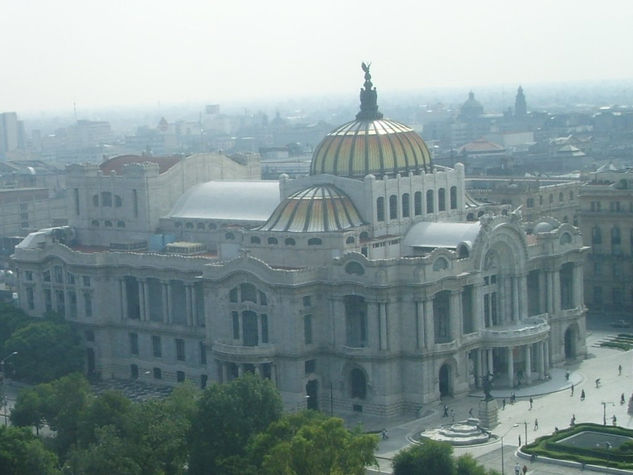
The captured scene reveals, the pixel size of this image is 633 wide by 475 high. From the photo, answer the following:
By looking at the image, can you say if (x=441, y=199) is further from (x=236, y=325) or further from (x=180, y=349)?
(x=180, y=349)

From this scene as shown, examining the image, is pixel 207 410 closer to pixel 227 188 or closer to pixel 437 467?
pixel 437 467

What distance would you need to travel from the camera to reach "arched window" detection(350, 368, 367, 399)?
127 meters

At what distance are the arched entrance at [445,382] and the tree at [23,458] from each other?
4215 centimetres

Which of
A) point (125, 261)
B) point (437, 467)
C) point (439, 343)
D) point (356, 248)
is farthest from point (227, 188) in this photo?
point (437, 467)

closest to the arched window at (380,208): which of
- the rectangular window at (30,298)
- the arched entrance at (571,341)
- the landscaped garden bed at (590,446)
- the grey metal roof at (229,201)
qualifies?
the grey metal roof at (229,201)

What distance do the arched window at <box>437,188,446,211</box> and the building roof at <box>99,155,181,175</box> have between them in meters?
33.2

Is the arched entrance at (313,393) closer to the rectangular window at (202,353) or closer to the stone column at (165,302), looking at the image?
the rectangular window at (202,353)

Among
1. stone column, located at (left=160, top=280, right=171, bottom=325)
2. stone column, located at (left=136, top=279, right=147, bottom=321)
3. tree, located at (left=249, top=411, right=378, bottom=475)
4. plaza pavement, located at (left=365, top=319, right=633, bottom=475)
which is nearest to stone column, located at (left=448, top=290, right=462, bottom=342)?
plaza pavement, located at (left=365, top=319, right=633, bottom=475)

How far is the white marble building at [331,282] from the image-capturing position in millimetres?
125688

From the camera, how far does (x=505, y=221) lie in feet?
436

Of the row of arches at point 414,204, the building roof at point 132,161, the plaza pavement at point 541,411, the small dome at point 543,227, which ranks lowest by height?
the plaza pavement at point 541,411

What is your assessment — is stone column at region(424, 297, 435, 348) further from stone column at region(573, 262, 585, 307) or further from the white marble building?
stone column at region(573, 262, 585, 307)

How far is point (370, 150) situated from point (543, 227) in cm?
2031

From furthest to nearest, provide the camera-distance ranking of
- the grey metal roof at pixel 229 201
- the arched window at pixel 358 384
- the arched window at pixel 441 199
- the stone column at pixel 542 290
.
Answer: the grey metal roof at pixel 229 201
the arched window at pixel 441 199
the stone column at pixel 542 290
the arched window at pixel 358 384
